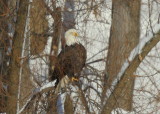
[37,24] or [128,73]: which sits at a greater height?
[37,24]

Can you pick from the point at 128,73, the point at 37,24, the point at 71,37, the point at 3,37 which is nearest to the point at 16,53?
the point at 3,37

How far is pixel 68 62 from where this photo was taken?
205 inches

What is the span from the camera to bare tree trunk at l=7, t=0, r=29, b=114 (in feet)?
16.3

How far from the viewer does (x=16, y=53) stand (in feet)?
16.4

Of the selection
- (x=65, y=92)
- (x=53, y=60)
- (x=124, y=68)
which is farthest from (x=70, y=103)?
(x=124, y=68)

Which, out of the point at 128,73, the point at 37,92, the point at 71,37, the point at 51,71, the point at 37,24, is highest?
the point at 71,37

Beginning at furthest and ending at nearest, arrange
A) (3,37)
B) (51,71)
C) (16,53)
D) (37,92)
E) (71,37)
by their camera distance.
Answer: (71,37) → (51,71) → (3,37) → (16,53) → (37,92)

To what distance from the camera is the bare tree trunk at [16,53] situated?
16.3 ft

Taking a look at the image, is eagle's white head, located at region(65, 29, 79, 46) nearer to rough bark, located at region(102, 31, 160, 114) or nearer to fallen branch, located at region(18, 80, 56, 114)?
fallen branch, located at region(18, 80, 56, 114)

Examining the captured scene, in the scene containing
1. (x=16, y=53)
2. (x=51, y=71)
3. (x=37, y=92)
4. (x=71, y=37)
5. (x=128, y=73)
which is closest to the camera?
(x=128, y=73)

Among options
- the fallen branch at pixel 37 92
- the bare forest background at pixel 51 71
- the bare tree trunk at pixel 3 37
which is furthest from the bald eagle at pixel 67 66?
the bare tree trunk at pixel 3 37

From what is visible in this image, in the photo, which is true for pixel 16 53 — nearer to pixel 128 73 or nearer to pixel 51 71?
pixel 51 71

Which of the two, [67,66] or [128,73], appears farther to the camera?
[67,66]

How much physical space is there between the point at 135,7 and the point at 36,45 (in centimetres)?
367
